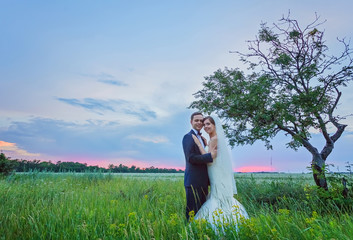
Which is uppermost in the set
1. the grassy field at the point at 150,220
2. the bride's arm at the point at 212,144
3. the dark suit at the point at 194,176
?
the bride's arm at the point at 212,144

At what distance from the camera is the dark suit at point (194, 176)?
17.2 ft

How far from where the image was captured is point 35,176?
42.7ft

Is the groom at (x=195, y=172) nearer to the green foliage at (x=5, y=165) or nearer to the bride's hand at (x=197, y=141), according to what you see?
the bride's hand at (x=197, y=141)

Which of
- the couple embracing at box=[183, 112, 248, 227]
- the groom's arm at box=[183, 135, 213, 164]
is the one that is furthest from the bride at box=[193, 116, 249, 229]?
the groom's arm at box=[183, 135, 213, 164]

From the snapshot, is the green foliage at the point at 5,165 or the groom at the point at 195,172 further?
the green foliage at the point at 5,165

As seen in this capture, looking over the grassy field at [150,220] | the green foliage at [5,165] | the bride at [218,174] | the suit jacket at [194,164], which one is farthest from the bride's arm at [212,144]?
the green foliage at [5,165]

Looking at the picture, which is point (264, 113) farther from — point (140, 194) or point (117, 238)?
point (117, 238)

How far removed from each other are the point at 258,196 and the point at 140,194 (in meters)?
4.26

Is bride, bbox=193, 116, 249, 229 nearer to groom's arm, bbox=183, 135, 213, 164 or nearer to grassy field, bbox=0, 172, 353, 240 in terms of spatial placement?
groom's arm, bbox=183, 135, 213, 164

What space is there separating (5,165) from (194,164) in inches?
498

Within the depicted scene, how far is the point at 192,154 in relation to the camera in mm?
5191

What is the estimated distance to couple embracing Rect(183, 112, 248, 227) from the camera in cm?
517

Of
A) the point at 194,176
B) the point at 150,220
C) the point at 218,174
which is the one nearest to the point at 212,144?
the point at 218,174

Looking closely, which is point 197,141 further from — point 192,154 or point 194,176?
point 194,176
